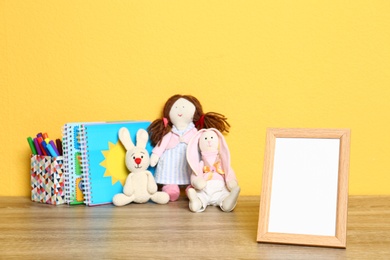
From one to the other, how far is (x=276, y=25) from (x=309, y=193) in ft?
2.19

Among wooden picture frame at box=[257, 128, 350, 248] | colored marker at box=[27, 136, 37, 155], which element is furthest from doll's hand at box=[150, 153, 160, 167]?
wooden picture frame at box=[257, 128, 350, 248]

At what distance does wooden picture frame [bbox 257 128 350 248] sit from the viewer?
1.34 m

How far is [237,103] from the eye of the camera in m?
1.91

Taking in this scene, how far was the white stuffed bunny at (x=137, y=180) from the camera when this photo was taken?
70.3 inches

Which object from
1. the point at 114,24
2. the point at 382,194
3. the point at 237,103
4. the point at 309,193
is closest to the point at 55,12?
the point at 114,24

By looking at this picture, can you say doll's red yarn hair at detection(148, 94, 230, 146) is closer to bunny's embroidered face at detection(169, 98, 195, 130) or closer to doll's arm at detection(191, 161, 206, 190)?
bunny's embroidered face at detection(169, 98, 195, 130)

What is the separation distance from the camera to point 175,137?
6.09 feet

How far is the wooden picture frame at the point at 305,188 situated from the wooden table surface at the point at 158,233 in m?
0.03

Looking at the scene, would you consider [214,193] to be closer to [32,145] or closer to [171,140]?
[171,140]

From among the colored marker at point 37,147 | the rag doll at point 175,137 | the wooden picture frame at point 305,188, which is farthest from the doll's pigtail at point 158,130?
the wooden picture frame at point 305,188

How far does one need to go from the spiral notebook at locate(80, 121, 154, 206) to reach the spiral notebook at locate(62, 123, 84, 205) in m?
0.02

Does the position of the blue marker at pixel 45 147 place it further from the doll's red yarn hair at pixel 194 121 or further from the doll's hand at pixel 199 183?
the doll's hand at pixel 199 183

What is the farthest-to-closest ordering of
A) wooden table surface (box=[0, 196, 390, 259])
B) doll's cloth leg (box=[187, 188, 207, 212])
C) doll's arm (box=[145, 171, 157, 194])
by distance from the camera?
1. doll's arm (box=[145, 171, 157, 194])
2. doll's cloth leg (box=[187, 188, 207, 212])
3. wooden table surface (box=[0, 196, 390, 259])

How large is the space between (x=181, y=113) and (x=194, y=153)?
134mm
